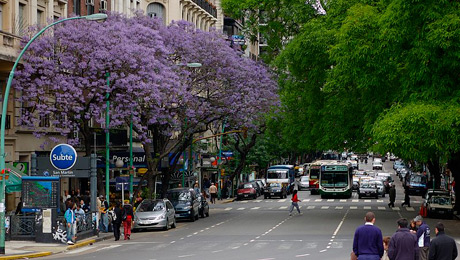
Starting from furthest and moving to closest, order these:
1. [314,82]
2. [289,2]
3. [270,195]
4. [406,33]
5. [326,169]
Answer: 1. [270,195]
2. [326,169]
3. [289,2]
4. [314,82]
5. [406,33]

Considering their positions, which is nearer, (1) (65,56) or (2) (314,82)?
(1) (65,56)

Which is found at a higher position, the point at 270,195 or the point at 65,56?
the point at 65,56

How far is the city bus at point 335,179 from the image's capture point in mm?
70438

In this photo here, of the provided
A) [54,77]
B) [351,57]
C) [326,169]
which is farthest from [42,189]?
[326,169]

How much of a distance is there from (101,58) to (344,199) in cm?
3835

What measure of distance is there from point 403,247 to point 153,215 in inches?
952

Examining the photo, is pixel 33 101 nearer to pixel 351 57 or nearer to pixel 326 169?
pixel 351 57

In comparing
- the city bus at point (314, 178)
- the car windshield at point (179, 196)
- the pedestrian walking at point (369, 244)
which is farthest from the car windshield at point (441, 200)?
the city bus at point (314, 178)

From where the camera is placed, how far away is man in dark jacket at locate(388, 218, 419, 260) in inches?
626

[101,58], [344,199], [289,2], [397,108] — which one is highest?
[289,2]

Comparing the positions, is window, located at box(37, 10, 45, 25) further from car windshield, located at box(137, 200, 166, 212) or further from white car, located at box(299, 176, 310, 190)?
white car, located at box(299, 176, 310, 190)

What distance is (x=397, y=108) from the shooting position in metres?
36.9

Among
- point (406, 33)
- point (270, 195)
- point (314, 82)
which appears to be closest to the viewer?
point (406, 33)

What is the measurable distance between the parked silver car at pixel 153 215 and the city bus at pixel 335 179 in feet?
106
